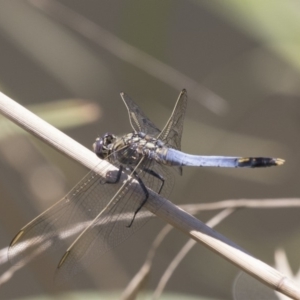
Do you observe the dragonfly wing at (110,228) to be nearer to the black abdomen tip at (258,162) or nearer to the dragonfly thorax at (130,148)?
the dragonfly thorax at (130,148)

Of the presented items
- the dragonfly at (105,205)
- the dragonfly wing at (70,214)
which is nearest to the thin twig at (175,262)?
the dragonfly at (105,205)

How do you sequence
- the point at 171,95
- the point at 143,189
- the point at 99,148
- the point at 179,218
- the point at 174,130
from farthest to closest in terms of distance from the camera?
1. the point at 171,95
2. the point at 174,130
3. the point at 99,148
4. the point at 143,189
5. the point at 179,218

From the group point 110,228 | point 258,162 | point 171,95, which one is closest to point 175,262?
point 110,228

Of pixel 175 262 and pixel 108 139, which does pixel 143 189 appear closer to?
pixel 108 139

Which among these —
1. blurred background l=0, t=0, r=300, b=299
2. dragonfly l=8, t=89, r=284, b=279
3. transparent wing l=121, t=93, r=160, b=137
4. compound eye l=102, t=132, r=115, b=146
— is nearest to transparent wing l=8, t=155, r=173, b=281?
dragonfly l=8, t=89, r=284, b=279

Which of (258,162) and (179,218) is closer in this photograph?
(179,218)

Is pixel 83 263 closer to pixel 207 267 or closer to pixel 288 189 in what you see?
pixel 207 267

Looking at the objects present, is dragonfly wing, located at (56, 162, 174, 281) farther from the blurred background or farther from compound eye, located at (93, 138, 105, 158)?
the blurred background
